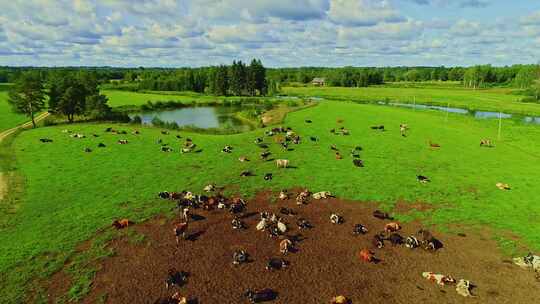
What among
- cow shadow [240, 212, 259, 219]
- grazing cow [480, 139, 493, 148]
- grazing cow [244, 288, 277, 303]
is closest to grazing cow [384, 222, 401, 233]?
cow shadow [240, 212, 259, 219]

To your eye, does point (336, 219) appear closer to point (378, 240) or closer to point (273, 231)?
point (378, 240)

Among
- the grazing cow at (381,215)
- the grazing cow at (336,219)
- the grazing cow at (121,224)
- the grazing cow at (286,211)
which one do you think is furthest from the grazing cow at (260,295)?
the grazing cow at (381,215)

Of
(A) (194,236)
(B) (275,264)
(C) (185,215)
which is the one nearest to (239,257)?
(B) (275,264)

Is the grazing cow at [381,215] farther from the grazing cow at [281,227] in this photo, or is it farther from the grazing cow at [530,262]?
the grazing cow at [530,262]

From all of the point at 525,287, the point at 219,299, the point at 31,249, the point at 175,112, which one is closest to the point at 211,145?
the point at 31,249

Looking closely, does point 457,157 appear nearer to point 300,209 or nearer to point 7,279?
point 300,209

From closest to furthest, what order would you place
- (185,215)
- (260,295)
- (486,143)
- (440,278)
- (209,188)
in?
(260,295)
(440,278)
(185,215)
(209,188)
(486,143)

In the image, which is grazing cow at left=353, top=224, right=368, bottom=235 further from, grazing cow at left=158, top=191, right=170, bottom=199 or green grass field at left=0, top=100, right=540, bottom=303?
grazing cow at left=158, top=191, right=170, bottom=199
